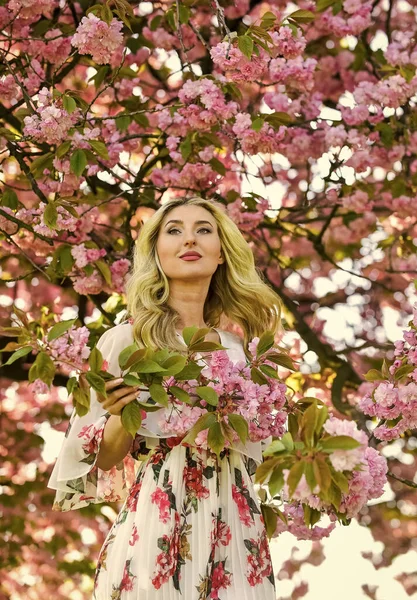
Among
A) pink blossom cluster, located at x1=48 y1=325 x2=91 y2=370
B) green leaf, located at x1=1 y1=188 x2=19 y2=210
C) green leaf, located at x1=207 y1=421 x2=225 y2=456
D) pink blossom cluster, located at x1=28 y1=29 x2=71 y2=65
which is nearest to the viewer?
pink blossom cluster, located at x1=48 y1=325 x2=91 y2=370

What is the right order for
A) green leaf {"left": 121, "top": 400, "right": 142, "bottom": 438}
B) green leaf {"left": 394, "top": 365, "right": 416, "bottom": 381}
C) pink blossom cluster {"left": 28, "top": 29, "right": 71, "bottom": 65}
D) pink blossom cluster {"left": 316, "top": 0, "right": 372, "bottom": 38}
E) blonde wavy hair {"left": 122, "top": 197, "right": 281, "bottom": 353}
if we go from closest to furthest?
green leaf {"left": 121, "top": 400, "right": 142, "bottom": 438}, green leaf {"left": 394, "top": 365, "right": 416, "bottom": 381}, blonde wavy hair {"left": 122, "top": 197, "right": 281, "bottom": 353}, pink blossom cluster {"left": 28, "top": 29, "right": 71, "bottom": 65}, pink blossom cluster {"left": 316, "top": 0, "right": 372, "bottom": 38}

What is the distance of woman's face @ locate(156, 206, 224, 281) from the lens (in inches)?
117

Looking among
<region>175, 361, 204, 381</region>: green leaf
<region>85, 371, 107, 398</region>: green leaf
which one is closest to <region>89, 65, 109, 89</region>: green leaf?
<region>175, 361, 204, 381</region>: green leaf

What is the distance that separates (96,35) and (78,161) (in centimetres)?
43

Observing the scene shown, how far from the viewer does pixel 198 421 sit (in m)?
2.41

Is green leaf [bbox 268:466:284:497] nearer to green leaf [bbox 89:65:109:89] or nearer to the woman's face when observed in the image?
the woman's face

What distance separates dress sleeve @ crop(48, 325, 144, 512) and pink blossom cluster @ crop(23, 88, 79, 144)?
77 cm

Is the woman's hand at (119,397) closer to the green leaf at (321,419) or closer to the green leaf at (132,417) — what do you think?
the green leaf at (132,417)

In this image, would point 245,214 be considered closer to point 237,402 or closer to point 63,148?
point 63,148

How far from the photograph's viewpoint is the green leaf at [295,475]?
1.91 metres

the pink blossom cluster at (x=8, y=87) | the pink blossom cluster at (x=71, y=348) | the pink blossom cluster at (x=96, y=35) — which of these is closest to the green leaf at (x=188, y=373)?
the pink blossom cluster at (x=71, y=348)

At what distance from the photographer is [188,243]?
2.98 metres

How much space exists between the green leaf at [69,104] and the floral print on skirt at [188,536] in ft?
3.72

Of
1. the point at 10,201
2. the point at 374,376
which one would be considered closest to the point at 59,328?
the point at 374,376
